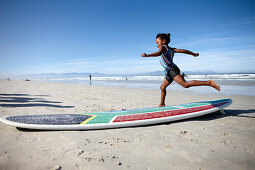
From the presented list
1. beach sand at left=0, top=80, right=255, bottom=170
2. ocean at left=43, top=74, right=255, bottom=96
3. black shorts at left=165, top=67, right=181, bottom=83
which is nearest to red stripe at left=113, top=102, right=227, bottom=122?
beach sand at left=0, top=80, right=255, bottom=170

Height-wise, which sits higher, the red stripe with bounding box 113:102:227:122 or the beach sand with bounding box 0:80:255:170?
the red stripe with bounding box 113:102:227:122

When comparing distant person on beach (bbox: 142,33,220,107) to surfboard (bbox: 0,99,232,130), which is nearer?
surfboard (bbox: 0,99,232,130)

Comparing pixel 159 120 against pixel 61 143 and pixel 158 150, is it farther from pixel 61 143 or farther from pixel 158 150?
pixel 61 143

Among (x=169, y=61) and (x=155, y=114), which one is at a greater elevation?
(x=169, y=61)

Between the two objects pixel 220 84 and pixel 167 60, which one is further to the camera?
pixel 220 84

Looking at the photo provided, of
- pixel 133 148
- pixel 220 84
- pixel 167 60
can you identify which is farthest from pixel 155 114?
pixel 220 84

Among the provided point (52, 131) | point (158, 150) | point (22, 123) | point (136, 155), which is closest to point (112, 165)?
point (136, 155)

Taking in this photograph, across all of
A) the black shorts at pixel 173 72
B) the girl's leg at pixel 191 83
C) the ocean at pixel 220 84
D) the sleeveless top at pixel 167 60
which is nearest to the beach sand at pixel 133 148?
the girl's leg at pixel 191 83

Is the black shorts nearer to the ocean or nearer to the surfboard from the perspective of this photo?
the surfboard

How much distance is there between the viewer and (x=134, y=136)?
280 centimetres

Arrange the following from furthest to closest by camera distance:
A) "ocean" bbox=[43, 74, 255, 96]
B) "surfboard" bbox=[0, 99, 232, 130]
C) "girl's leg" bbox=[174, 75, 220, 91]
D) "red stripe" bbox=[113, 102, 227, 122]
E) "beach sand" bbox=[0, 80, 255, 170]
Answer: "ocean" bbox=[43, 74, 255, 96]
"girl's leg" bbox=[174, 75, 220, 91]
"red stripe" bbox=[113, 102, 227, 122]
"surfboard" bbox=[0, 99, 232, 130]
"beach sand" bbox=[0, 80, 255, 170]

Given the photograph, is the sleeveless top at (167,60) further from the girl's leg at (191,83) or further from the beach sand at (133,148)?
the beach sand at (133,148)

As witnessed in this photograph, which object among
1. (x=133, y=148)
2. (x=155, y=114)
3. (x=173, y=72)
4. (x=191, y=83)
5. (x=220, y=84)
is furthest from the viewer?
(x=220, y=84)

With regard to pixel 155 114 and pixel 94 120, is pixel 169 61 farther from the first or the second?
pixel 94 120
